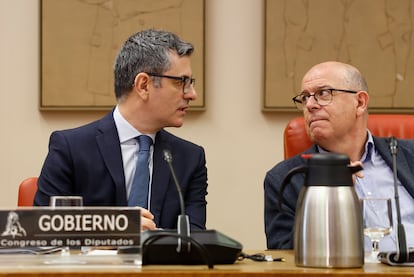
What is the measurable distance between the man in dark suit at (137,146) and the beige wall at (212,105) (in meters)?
0.89

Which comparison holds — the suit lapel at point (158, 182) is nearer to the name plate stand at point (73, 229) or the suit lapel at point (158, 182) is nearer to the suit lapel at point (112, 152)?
the suit lapel at point (112, 152)

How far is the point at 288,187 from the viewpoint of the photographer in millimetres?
3107

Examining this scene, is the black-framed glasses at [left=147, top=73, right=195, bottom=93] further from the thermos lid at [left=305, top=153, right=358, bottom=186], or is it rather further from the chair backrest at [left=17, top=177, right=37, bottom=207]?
the thermos lid at [left=305, top=153, right=358, bottom=186]

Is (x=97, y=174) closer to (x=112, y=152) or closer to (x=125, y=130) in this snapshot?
(x=112, y=152)

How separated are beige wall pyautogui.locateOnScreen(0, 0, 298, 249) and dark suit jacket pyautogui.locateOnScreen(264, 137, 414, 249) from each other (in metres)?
0.94

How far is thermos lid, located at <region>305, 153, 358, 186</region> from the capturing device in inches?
83.0

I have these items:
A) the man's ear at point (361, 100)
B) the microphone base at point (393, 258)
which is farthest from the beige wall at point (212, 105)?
the microphone base at point (393, 258)

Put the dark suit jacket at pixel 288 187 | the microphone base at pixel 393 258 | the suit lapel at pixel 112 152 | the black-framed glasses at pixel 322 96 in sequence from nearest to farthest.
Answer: the microphone base at pixel 393 258, the dark suit jacket at pixel 288 187, the suit lapel at pixel 112 152, the black-framed glasses at pixel 322 96

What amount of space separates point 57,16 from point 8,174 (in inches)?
32.5

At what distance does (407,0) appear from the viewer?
417cm

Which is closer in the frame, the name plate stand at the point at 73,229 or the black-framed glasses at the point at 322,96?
the name plate stand at the point at 73,229

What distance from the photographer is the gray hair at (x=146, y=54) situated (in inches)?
128

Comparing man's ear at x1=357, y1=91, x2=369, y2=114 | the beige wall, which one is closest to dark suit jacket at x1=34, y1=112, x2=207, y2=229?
man's ear at x1=357, y1=91, x2=369, y2=114

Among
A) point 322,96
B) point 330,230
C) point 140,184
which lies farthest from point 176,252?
point 322,96
